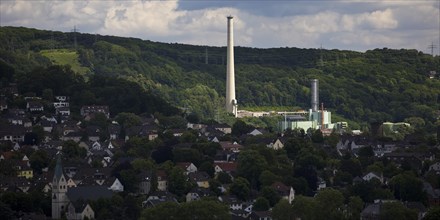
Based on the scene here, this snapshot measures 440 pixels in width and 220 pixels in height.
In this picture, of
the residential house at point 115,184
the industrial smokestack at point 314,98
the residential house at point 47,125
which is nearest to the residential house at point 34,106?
the residential house at point 47,125

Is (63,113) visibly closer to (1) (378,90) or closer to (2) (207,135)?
(2) (207,135)

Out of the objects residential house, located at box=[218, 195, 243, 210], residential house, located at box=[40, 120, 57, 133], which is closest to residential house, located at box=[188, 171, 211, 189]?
residential house, located at box=[218, 195, 243, 210]

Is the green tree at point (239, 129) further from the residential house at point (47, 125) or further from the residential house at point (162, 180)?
the residential house at point (162, 180)

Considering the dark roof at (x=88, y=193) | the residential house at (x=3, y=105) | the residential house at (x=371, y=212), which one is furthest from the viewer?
the residential house at (x=3, y=105)

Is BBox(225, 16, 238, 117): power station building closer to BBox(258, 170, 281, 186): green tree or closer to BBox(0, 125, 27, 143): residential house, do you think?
BBox(0, 125, 27, 143): residential house

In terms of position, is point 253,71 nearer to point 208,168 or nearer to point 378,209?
point 208,168
